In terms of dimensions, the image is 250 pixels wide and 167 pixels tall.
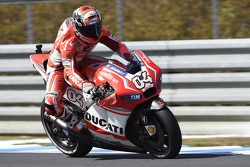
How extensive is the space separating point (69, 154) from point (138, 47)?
206 cm

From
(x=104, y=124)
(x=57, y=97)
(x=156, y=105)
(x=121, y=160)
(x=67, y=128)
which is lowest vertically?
(x=121, y=160)

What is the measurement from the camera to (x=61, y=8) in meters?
10.2

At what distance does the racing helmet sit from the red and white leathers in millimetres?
72

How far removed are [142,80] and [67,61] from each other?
0.87 m

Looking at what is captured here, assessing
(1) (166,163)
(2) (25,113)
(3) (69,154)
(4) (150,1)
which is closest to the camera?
(1) (166,163)

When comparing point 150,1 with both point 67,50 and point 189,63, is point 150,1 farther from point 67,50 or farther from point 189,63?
point 67,50

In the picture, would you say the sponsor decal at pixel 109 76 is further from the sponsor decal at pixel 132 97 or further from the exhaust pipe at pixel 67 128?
the exhaust pipe at pixel 67 128

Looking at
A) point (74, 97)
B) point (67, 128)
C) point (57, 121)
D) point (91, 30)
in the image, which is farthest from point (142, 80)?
point (57, 121)

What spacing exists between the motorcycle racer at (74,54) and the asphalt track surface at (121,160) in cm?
40

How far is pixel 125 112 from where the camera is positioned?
6.73m

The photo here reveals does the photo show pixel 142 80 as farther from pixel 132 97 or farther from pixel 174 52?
pixel 174 52

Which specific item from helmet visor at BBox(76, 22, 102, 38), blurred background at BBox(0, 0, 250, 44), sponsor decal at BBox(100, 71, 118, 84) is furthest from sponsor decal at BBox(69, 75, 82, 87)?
blurred background at BBox(0, 0, 250, 44)

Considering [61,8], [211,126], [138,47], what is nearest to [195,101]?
[211,126]

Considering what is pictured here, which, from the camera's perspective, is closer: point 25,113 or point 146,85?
point 146,85
